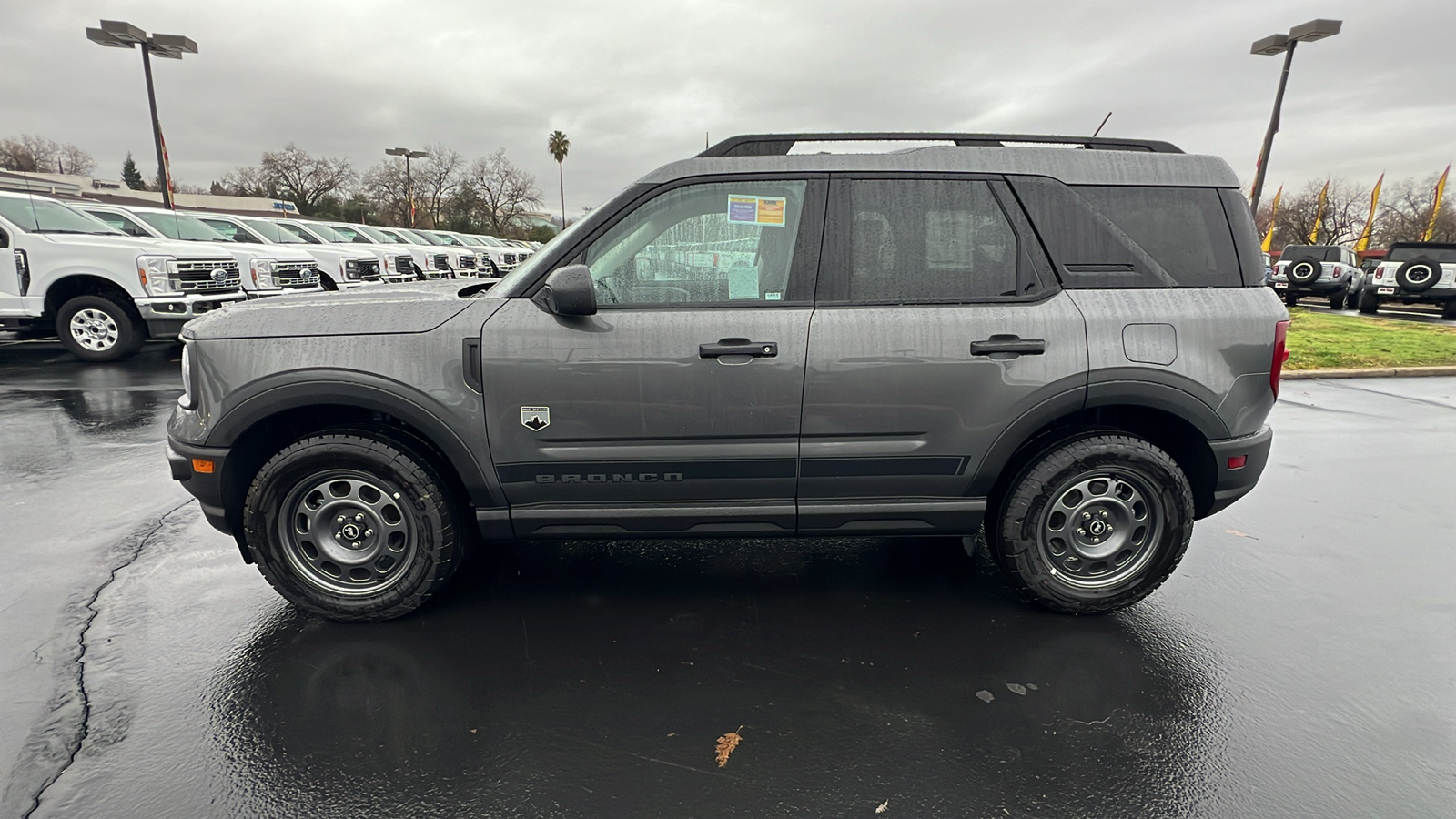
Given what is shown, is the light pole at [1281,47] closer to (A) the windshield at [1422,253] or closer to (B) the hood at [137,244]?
(A) the windshield at [1422,253]

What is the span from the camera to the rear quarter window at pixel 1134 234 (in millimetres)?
3129

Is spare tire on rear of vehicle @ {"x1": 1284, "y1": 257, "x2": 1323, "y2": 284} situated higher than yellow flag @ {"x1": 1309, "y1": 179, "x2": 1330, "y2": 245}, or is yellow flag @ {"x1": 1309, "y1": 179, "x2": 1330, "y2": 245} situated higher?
yellow flag @ {"x1": 1309, "y1": 179, "x2": 1330, "y2": 245}

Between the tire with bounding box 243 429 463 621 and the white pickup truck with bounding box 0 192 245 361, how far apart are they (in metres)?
8.28

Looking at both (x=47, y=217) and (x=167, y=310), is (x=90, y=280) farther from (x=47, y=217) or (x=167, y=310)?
(x=167, y=310)

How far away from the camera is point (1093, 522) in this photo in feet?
10.7

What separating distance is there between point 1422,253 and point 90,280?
25.4 metres

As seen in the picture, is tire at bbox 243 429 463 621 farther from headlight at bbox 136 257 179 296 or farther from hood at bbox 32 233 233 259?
hood at bbox 32 233 233 259

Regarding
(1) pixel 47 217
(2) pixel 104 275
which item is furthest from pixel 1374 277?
(1) pixel 47 217

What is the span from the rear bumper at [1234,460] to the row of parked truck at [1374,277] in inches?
723

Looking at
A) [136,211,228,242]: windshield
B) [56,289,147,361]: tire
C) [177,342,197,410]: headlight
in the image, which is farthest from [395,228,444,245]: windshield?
[177,342,197,410]: headlight

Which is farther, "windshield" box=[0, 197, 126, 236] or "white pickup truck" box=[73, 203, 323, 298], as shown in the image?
"white pickup truck" box=[73, 203, 323, 298]

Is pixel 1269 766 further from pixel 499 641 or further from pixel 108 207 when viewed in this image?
pixel 108 207

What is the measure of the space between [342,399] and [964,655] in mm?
2636

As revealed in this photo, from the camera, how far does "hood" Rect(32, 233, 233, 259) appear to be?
30.6 ft
